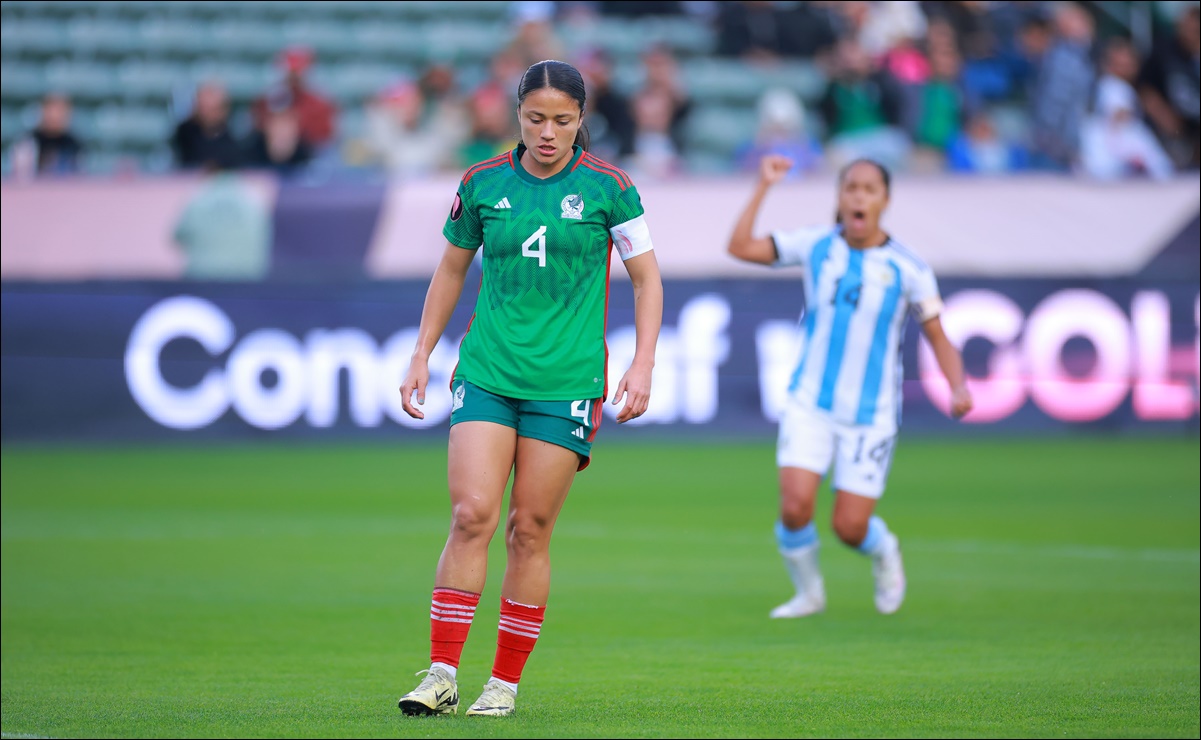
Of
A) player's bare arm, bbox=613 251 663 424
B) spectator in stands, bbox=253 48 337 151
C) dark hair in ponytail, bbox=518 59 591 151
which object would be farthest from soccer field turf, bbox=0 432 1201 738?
spectator in stands, bbox=253 48 337 151

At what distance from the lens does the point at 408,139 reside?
749 inches

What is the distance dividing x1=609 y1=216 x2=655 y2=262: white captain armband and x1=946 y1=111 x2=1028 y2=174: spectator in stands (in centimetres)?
1466

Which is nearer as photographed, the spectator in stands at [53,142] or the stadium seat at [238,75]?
the spectator in stands at [53,142]

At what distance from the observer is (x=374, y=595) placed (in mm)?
9172

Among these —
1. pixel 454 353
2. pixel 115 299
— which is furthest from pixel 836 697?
pixel 115 299

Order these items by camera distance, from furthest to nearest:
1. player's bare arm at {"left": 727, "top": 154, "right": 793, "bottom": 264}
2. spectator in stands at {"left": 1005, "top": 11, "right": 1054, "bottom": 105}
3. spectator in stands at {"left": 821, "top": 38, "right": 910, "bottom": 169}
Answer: spectator in stands at {"left": 1005, "top": 11, "right": 1054, "bottom": 105}
spectator in stands at {"left": 821, "top": 38, "right": 910, "bottom": 169}
player's bare arm at {"left": 727, "top": 154, "right": 793, "bottom": 264}

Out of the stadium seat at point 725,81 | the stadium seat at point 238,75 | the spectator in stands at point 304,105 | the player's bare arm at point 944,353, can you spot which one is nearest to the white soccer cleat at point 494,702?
the player's bare arm at point 944,353

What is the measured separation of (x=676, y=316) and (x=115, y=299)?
525cm

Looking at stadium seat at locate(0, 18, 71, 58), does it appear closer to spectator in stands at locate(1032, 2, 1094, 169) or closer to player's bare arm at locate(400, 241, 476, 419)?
spectator in stands at locate(1032, 2, 1094, 169)

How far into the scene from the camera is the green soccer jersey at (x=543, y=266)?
5816mm

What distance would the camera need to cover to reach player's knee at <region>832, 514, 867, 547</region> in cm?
856

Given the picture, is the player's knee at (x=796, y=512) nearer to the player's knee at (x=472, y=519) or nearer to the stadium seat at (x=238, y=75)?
the player's knee at (x=472, y=519)

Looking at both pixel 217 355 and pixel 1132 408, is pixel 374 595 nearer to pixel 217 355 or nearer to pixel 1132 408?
pixel 217 355

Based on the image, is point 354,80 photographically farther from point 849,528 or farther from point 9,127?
point 849,528
